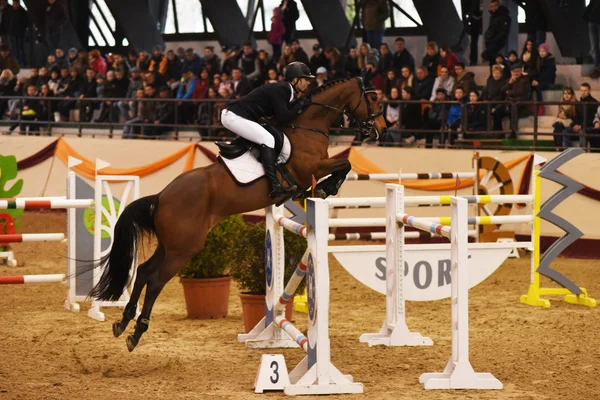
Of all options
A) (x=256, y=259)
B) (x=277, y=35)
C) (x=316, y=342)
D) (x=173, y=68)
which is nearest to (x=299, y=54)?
(x=277, y=35)

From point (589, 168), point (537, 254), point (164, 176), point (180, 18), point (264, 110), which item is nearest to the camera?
point (264, 110)

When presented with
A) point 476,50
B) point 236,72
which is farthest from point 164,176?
point 476,50

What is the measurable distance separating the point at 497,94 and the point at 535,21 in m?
2.54

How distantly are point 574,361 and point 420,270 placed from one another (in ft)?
4.89

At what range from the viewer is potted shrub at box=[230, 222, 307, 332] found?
7.35 metres

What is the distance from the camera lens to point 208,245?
7812 mm

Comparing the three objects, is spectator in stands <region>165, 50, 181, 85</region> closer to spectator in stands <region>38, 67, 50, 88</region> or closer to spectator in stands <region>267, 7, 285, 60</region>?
spectator in stands <region>267, 7, 285, 60</region>

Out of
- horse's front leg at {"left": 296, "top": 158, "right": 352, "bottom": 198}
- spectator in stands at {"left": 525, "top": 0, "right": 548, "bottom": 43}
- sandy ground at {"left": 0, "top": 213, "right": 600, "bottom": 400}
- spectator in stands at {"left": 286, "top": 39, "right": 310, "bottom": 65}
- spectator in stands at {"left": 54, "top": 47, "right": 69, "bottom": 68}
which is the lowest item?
sandy ground at {"left": 0, "top": 213, "right": 600, "bottom": 400}

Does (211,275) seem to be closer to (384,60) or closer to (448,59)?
(448,59)

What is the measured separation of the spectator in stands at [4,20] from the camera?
22.1m

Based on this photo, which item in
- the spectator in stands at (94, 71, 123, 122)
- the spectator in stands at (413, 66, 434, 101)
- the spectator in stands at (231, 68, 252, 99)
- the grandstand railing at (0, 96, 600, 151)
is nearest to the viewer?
the grandstand railing at (0, 96, 600, 151)

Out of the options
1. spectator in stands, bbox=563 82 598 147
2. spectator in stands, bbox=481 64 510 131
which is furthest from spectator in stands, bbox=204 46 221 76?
spectator in stands, bbox=563 82 598 147

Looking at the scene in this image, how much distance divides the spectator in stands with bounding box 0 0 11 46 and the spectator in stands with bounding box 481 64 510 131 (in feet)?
42.7

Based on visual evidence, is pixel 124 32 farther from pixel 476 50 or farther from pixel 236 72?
pixel 476 50
